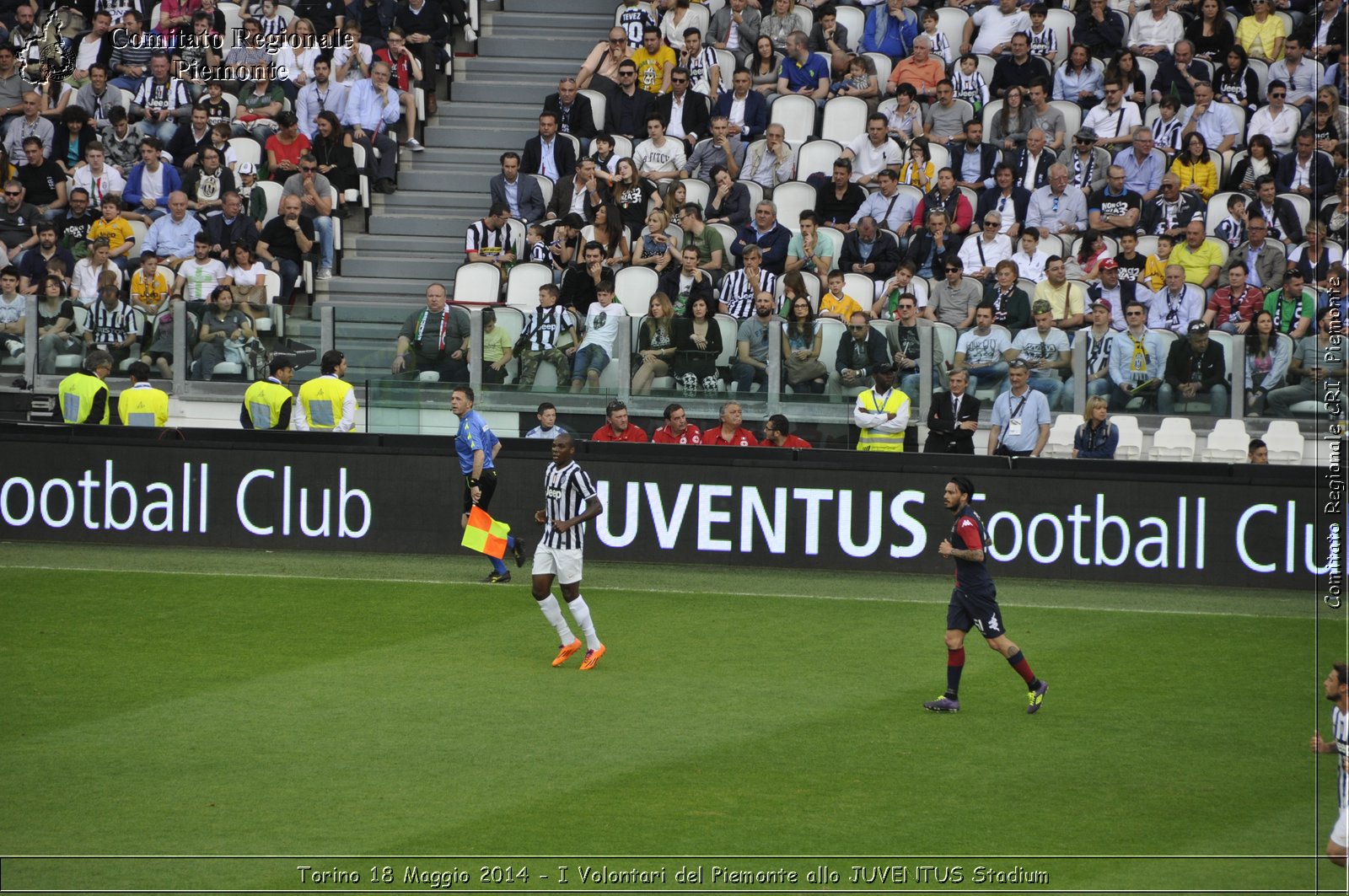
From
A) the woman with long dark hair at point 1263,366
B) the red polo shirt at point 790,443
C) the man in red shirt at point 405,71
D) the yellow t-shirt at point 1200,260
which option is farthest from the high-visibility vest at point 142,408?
the yellow t-shirt at point 1200,260

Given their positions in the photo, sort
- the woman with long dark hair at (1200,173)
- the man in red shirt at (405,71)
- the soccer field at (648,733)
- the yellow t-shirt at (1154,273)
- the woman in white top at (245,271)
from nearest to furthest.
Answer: the soccer field at (648,733), the yellow t-shirt at (1154,273), the woman in white top at (245,271), the woman with long dark hair at (1200,173), the man in red shirt at (405,71)

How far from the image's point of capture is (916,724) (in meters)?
11.7

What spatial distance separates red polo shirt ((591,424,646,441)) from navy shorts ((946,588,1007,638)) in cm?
661

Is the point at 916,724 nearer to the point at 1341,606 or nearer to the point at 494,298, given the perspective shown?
the point at 1341,606

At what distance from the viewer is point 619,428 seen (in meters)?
18.1

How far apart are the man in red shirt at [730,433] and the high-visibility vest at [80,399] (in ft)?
23.5

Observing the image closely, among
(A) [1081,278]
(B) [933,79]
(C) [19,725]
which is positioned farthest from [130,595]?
(B) [933,79]

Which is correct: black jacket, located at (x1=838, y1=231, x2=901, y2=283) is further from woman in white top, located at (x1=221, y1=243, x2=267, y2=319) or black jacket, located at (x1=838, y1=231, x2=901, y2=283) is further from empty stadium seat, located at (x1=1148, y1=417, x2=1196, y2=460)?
woman in white top, located at (x1=221, y1=243, x2=267, y2=319)

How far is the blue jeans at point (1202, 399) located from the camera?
1745 cm

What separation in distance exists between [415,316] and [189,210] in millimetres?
5658

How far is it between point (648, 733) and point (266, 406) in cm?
908

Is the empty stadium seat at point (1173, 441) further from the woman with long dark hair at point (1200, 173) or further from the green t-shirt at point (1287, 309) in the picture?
the woman with long dark hair at point (1200, 173)

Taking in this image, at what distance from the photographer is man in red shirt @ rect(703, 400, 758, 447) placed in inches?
707

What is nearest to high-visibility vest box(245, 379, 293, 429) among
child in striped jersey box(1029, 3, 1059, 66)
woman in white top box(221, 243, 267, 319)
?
woman in white top box(221, 243, 267, 319)
